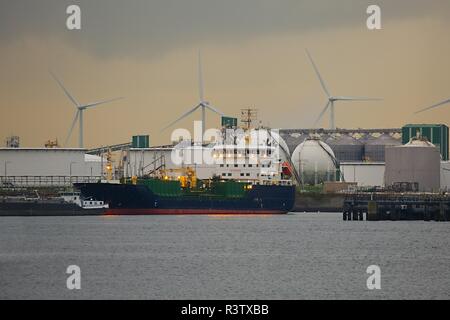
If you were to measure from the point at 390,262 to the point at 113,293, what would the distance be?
2521 cm

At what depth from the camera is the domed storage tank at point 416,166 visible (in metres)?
194

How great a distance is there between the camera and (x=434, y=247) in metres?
98.8

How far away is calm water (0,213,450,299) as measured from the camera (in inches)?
2712

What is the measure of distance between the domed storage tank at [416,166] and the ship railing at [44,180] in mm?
45913

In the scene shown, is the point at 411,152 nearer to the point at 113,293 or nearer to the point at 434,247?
the point at 434,247

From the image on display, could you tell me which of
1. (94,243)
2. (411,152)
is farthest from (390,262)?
(411,152)

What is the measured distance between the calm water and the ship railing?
62.1 metres

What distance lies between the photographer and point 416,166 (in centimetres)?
19362
